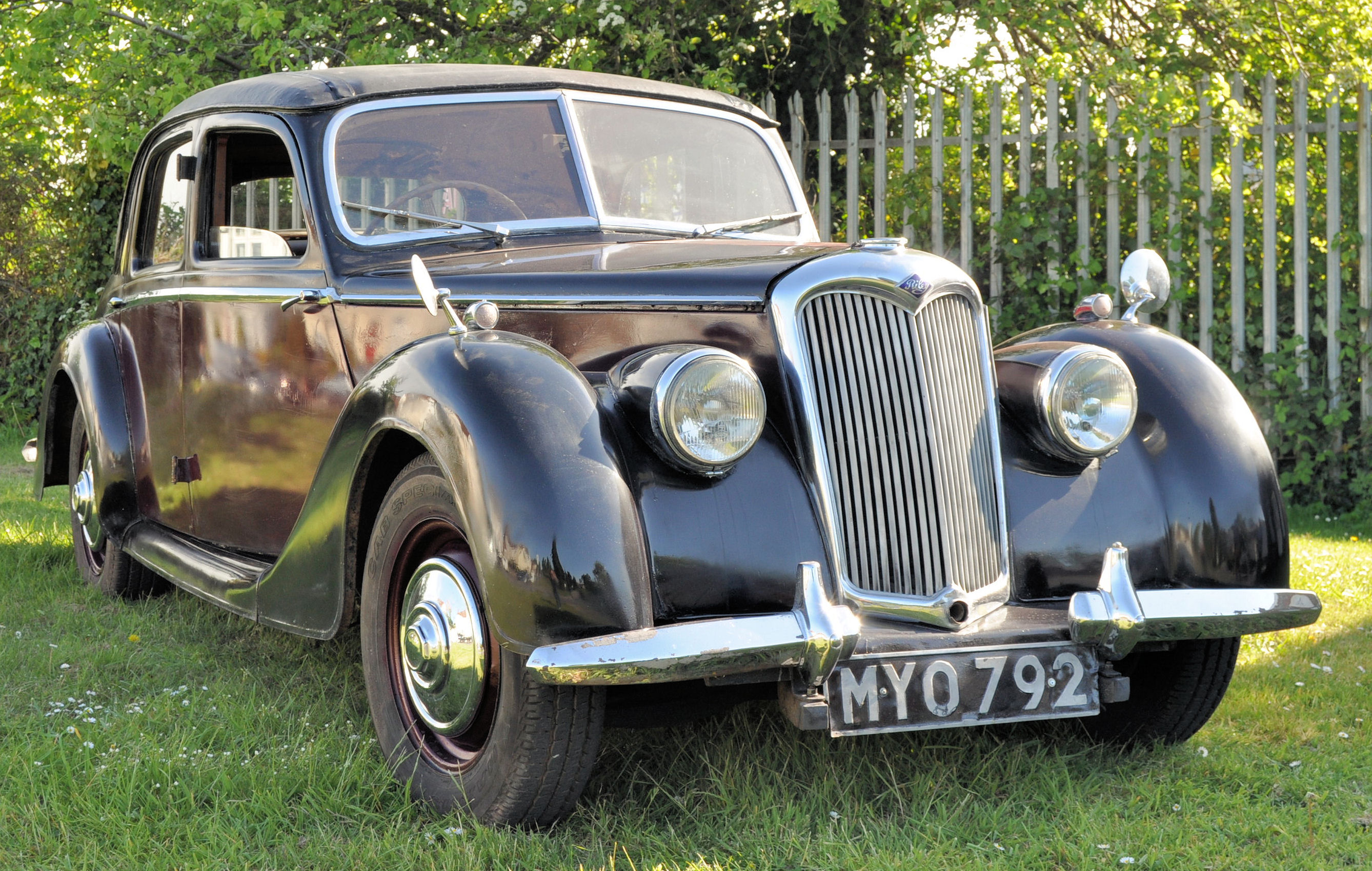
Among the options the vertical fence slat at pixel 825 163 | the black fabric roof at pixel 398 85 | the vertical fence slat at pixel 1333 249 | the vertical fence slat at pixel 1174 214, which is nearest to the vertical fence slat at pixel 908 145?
the vertical fence slat at pixel 825 163

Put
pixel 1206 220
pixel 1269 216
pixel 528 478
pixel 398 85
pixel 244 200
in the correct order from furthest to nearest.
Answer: pixel 1206 220, pixel 1269 216, pixel 244 200, pixel 398 85, pixel 528 478

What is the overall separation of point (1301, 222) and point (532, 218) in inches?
170

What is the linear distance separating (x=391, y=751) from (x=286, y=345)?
133cm

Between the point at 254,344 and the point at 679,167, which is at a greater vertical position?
the point at 679,167

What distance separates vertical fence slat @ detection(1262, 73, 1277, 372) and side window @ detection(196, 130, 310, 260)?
4.58m

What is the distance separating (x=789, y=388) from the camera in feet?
7.95

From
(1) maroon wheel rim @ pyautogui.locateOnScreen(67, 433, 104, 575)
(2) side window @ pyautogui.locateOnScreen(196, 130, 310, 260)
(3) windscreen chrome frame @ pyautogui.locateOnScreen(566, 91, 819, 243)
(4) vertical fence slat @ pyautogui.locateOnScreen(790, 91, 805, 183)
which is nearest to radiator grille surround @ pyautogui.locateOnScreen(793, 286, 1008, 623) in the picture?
(3) windscreen chrome frame @ pyautogui.locateOnScreen(566, 91, 819, 243)

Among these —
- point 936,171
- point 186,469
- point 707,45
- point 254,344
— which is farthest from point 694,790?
point 707,45

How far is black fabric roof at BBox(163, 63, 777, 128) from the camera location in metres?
3.39

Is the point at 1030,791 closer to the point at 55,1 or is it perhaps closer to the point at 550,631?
the point at 550,631

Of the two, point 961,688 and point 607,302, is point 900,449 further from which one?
point 607,302

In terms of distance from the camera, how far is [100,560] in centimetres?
458

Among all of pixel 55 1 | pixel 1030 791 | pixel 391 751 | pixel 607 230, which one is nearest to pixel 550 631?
pixel 391 751

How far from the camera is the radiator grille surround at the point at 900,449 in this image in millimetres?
2404
